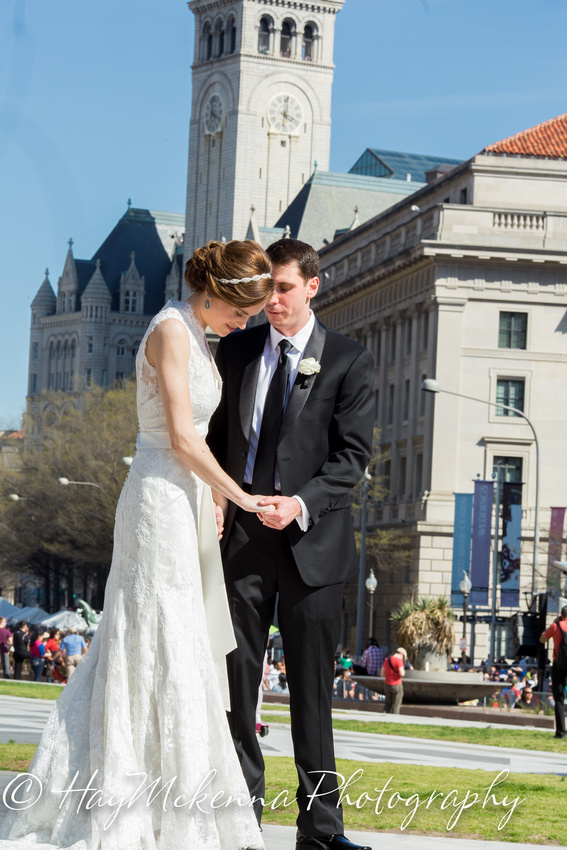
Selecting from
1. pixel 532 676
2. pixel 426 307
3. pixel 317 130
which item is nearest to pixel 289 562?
pixel 532 676

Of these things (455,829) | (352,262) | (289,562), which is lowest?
(455,829)

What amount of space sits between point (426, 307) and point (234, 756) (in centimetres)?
5621

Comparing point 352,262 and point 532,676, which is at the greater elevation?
point 352,262

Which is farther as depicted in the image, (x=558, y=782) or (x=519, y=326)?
(x=519, y=326)

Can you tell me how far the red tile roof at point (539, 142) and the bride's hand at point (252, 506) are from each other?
56328mm

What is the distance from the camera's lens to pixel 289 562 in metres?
6.39

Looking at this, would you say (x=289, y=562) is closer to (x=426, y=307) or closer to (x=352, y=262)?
(x=426, y=307)

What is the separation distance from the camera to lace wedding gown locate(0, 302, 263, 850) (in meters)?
5.72

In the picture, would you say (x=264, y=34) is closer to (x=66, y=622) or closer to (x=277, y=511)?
(x=66, y=622)

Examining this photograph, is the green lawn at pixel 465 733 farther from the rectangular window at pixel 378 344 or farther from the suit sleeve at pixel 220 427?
the rectangular window at pixel 378 344

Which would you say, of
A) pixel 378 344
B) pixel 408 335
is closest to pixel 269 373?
pixel 408 335

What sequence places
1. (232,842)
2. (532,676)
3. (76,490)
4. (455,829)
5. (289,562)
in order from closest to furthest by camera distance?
(232,842) → (289,562) → (455,829) → (532,676) → (76,490)

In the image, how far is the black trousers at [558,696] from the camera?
19094mm

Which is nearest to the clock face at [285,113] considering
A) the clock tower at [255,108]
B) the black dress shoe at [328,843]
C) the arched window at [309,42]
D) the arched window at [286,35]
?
the clock tower at [255,108]
